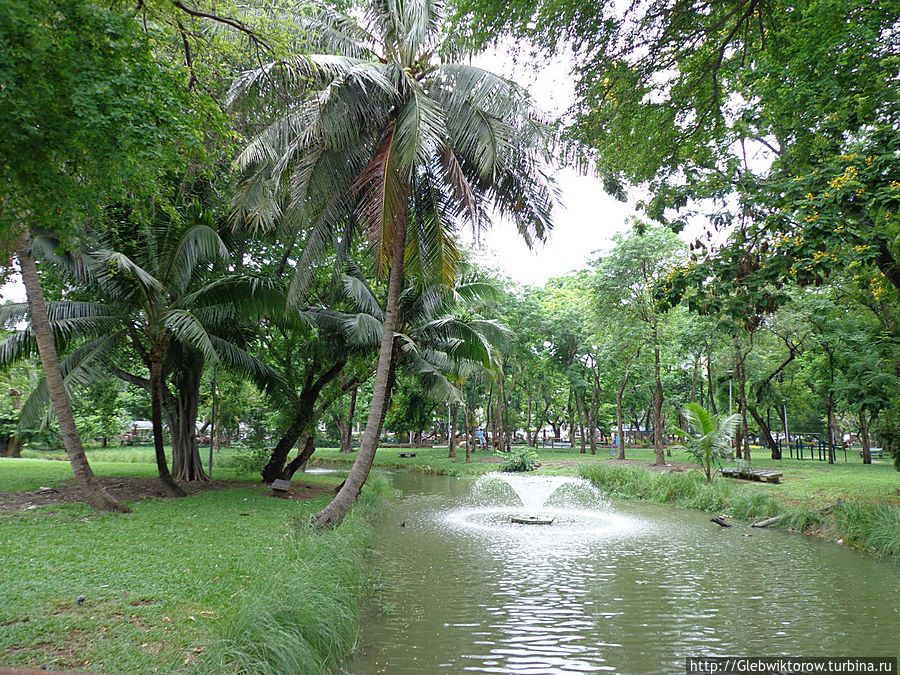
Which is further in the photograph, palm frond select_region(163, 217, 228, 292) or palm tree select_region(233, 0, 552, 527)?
palm frond select_region(163, 217, 228, 292)

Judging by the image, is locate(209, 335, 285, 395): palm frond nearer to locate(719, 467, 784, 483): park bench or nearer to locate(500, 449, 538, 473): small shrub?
locate(500, 449, 538, 473): small shrub

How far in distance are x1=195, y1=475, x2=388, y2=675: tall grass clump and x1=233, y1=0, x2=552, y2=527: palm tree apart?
105 inches

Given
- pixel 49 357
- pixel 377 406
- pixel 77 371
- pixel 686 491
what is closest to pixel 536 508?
pixel 686 491

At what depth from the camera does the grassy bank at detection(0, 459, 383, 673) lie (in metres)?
3.98

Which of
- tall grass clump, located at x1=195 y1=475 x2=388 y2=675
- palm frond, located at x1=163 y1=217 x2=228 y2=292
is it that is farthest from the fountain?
palm frond, located at x1=163 y1=217 x2=228 y2=292

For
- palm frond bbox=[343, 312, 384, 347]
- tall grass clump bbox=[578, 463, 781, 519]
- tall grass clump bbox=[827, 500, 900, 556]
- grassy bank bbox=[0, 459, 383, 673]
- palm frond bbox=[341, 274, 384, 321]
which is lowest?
tall grass clump bbox=[578, 463, 781, 519]

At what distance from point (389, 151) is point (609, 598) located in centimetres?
768

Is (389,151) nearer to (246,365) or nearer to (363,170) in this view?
(363,170)

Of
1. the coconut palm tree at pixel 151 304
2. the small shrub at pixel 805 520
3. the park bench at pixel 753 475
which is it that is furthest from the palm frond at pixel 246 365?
the park bench at pixel 753 475

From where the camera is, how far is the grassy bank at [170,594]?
3.98 meters

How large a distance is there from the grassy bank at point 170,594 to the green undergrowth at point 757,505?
9.58 meters

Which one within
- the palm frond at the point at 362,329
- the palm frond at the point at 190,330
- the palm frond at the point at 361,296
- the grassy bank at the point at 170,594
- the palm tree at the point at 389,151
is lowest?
the grassy bank at the point at 170,594

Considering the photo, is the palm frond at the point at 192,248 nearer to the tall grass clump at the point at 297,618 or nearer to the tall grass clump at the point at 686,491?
the tall grass clump at the point at 297,618

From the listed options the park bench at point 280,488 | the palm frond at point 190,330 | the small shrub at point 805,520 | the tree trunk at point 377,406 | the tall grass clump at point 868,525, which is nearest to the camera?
the tree trunk at point 377,406
